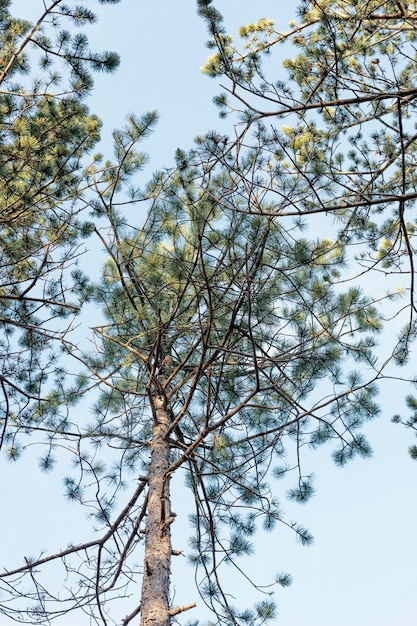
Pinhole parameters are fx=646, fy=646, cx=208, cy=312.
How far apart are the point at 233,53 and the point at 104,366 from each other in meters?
3.31

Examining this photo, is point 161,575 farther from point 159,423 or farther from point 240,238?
point 240,238

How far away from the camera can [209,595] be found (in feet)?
16.6

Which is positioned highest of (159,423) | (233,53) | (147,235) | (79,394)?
(233,53)

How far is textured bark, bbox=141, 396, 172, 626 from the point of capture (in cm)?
372

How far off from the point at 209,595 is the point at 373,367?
2.23 m

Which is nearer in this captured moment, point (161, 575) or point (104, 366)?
point (161, 575)

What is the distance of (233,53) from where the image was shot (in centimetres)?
636

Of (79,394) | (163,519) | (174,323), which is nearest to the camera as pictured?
(163,519)

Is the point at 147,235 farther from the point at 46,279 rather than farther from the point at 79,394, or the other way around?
the point at 79,394

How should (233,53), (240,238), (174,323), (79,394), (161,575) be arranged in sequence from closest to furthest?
1. (161,575)
2. (240,238)
3. (174,323)
4. (79,394)
5. (233,53)

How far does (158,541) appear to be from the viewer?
13.5ft

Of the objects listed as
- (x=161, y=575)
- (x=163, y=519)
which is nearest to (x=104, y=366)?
(x=163, y=519)

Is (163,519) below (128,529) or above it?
below

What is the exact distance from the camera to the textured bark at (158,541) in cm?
372
